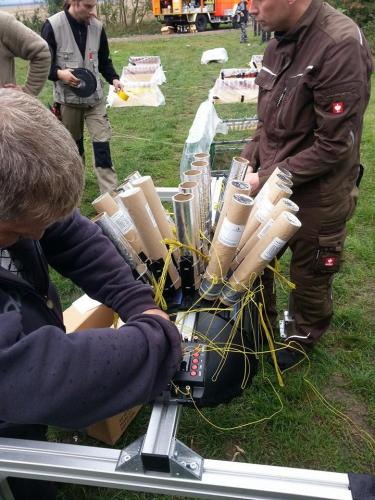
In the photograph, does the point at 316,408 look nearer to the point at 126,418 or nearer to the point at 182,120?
the point at 126,418

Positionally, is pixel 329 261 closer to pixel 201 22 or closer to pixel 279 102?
pixel 279 102

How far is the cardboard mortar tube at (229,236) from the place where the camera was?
49.6 inches

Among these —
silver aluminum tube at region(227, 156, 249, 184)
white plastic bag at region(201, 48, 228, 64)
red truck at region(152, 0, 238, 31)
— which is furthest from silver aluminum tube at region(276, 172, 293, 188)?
red truck at region(152, 0, 238, 31)

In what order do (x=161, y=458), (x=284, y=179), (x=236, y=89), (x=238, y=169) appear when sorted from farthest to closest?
(x=236, y=89)
(x=238, y=169)
(x=284, y=179)
(x=161, y=458)

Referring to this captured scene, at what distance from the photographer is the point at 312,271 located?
7.25 ft

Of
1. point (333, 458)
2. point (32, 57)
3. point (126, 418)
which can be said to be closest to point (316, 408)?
point (333, 458)

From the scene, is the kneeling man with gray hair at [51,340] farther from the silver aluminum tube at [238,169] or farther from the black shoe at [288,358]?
the black shoe at [288,358]

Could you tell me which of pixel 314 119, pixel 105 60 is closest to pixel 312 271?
pixel 314 119

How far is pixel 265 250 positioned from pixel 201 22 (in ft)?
69.7

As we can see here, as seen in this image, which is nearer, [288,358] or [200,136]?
[288,358]

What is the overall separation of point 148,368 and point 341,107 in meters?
1.40

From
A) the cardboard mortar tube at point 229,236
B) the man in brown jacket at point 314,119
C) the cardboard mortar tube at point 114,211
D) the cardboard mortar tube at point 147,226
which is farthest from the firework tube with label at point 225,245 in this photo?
the man in brown jacket at point 314,119

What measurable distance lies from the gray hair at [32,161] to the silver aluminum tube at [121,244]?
1.37ft

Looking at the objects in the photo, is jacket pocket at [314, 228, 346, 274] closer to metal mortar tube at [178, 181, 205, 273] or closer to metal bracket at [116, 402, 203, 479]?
metal mortar tube at [178, 181, 205, 273]
